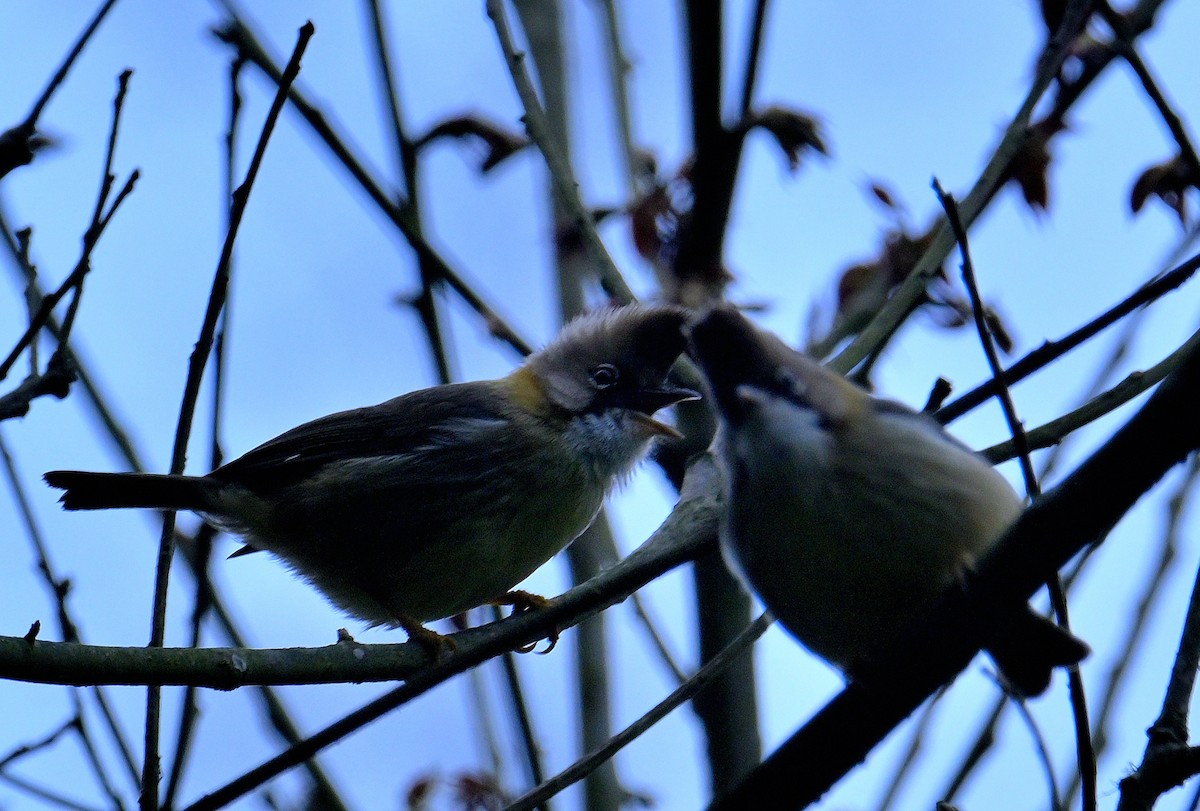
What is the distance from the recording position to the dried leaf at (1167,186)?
13.5 ft

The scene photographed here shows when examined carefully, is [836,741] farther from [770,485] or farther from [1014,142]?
[1014,142]

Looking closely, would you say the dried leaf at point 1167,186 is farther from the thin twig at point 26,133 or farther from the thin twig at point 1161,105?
the thin twig at point 26,133

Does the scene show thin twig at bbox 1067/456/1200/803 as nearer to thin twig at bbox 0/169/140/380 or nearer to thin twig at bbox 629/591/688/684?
thin twig at bbox 629/591/688/684

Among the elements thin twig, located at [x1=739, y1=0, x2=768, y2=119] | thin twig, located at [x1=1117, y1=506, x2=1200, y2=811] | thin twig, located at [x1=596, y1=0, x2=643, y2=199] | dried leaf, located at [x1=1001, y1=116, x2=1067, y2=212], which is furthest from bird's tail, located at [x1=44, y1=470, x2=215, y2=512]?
dried leaf, located at [x1=1001, y1=116, x2=1067, y2=212]

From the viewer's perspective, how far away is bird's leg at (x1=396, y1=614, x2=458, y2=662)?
120 inches

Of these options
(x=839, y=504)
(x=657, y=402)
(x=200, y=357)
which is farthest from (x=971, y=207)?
(x=200, y=357)

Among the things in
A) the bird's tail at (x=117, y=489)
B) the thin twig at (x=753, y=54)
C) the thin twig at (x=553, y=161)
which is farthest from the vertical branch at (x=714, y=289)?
the bird's tail at (x=117, y=489)

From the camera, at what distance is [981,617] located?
87.1 inches

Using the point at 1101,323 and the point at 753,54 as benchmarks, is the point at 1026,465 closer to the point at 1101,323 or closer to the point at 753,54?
the point at 1101,323

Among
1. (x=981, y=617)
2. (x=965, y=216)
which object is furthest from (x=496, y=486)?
(x=981, y=617)

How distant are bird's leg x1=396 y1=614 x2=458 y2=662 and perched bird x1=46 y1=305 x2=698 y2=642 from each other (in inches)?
0.6

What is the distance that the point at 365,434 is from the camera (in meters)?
4.23

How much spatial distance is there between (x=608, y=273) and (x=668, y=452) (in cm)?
85

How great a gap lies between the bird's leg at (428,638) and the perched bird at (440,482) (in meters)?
0.01
